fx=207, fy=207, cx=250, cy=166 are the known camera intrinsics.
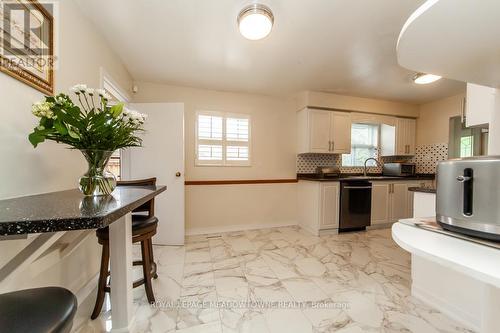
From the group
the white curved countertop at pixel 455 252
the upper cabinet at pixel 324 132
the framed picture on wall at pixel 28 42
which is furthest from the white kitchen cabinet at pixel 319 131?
the framed picture on wall at pixel 28 42

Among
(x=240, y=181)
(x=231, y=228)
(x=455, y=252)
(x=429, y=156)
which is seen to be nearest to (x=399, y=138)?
(x=429, y=156)

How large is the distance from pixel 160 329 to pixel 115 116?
132 cm

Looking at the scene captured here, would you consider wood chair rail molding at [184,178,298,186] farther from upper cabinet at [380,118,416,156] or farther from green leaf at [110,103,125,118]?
green leaf at [110,103,125,118]

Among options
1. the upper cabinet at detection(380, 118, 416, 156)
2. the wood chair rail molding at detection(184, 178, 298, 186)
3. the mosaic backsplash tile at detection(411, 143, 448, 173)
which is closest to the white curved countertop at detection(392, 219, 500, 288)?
the wood chair rail molding at detection(184, 178, 298, 186)

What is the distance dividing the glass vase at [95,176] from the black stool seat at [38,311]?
1.84 ft

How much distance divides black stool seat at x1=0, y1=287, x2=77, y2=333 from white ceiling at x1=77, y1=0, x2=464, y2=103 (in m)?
1.82

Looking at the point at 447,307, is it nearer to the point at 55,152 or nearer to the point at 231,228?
the point at 231,228

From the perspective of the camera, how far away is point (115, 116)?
1095mm

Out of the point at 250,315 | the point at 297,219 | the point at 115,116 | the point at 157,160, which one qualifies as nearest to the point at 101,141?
the point at 115,116

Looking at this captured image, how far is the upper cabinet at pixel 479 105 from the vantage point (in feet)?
4.10

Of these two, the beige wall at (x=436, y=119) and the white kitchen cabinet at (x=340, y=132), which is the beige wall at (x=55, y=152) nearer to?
the white kitchen cabinet at (x=340, y=132)

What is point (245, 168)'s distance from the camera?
3.39 meters

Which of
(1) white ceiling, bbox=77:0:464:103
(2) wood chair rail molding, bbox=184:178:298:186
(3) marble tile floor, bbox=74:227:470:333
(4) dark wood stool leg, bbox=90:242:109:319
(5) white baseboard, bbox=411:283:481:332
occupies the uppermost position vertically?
(1) white ceiling, bbox=77:0:464:103

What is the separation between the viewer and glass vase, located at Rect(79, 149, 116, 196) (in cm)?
109
